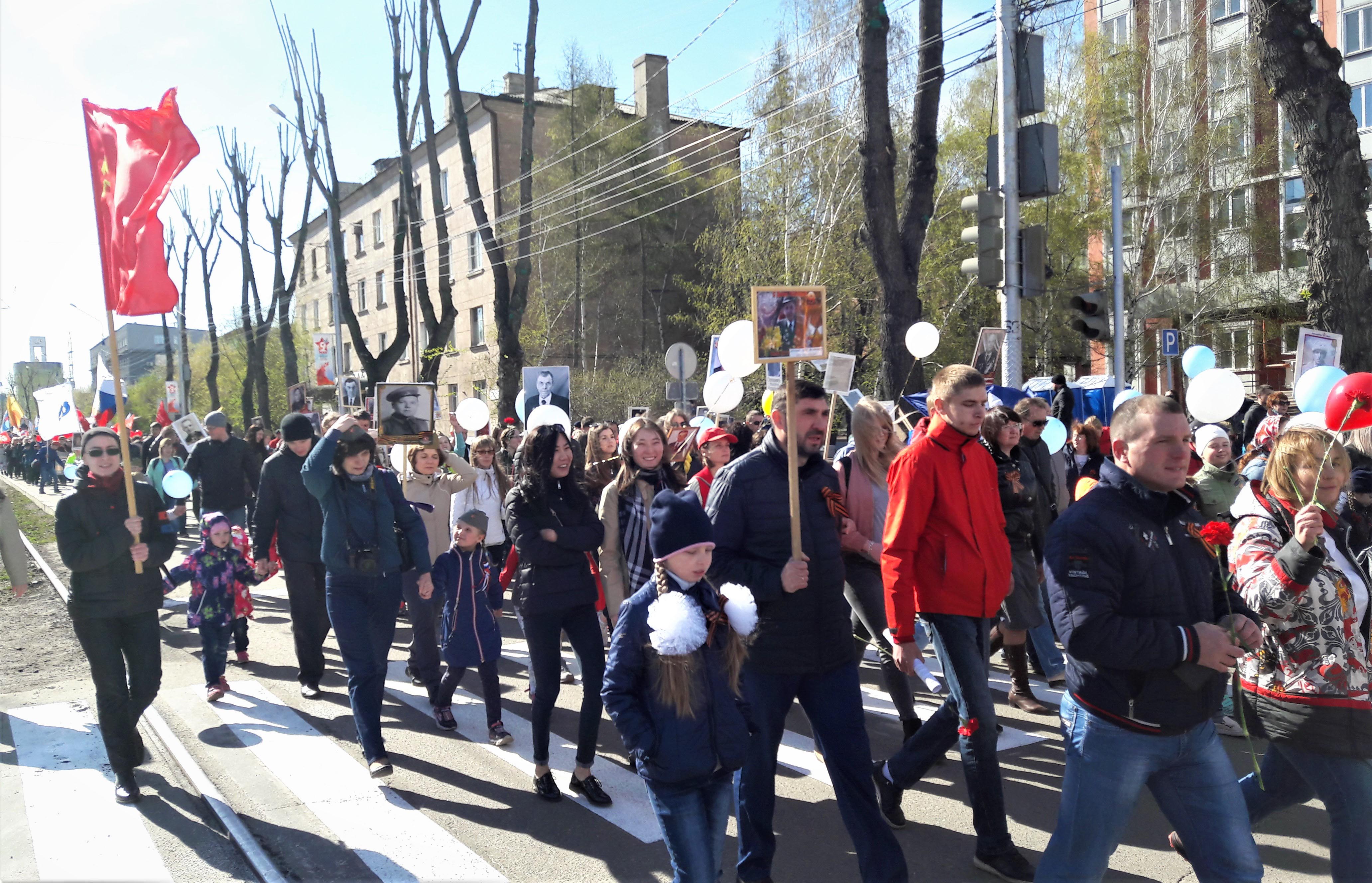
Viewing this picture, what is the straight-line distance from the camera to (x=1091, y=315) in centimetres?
1000

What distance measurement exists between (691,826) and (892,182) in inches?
410

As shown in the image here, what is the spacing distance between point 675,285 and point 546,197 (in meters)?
5.82

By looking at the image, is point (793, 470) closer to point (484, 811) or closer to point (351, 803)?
point (484, 811)

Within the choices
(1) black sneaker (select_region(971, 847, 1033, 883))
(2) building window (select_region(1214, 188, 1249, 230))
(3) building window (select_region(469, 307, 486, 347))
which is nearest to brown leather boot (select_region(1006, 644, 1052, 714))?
(1) black sneaker (select_region(971, 847, 1033, 883))

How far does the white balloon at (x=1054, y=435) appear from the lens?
7855 mm

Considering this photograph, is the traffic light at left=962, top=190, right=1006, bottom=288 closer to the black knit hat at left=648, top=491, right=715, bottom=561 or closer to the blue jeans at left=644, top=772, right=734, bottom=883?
the black knit hat at left=648, top=491, right=715, bottom=561

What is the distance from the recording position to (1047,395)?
14.8m

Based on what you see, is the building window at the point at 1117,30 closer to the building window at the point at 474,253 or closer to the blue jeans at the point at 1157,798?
the building window at the point at 474,253

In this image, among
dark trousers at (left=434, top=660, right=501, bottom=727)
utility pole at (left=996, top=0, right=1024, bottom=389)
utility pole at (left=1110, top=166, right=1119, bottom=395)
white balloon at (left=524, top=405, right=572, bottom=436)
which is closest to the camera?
dark trousers at (left=434, top=660, right=501, bottom=727)

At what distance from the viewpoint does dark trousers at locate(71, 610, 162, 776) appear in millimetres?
5262

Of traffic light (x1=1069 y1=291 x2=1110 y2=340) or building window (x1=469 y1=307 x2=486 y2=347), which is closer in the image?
traffic light (x1=1069 y1=291 x2=1110 y2=340)

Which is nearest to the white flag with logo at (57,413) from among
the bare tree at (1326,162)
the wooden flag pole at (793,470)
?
A: the wooden flag pole at (793,470)

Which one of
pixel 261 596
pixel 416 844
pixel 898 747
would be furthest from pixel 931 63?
pixel 416 844

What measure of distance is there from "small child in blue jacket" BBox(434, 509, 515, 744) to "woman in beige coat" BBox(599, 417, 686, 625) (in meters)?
1.06
